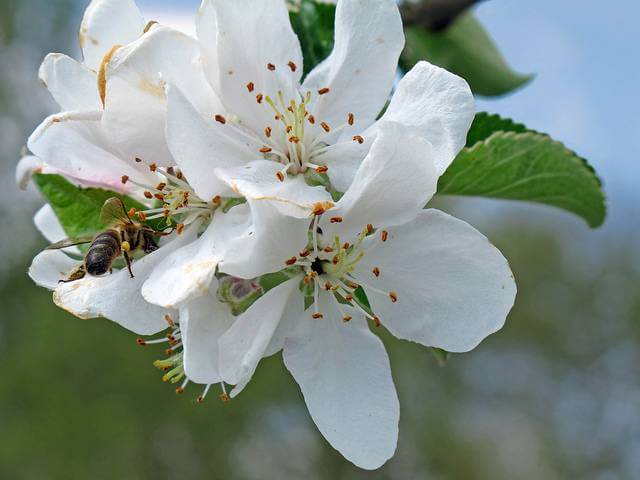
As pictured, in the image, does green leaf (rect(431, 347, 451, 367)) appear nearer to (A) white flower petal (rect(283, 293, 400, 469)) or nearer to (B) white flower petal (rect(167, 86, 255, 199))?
(A) white flower petal (rect(283, 293, 400, 469))

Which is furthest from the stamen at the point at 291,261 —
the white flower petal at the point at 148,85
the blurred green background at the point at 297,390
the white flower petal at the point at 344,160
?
the blurred green background at the point at 297,390

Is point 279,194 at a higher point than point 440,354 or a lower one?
higher

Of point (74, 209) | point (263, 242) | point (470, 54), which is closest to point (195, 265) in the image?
point (263, 242)

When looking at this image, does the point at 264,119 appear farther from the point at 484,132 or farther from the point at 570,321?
the point at 570,321

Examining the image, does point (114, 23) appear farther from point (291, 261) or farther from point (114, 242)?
point (291, 261)

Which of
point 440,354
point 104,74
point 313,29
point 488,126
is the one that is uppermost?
point 104,74

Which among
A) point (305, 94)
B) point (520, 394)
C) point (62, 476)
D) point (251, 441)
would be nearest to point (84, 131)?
point (305, 94)

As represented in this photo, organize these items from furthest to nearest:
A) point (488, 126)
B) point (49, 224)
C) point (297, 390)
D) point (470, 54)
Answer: point (297, 390) < point (470, 54) < point (49, 224) < point (488, 126)
